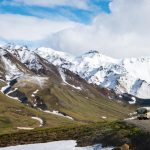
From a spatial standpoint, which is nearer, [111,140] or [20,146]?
[111,140]

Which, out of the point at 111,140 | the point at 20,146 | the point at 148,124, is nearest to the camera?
the point at 111,140

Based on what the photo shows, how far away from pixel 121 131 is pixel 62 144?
948cm

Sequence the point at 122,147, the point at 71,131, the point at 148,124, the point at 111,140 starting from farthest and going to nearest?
the point at 71,131 < the point at 148,124 < the point at 111,140 < the point at 122,147

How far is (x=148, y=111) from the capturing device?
6650cm

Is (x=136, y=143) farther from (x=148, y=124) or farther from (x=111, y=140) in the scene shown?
(x=148, y=124)

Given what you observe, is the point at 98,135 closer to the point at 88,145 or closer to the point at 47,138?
the point at 88,145

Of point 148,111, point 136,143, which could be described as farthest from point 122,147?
point 148,111

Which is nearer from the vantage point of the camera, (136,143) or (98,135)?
(136,143)

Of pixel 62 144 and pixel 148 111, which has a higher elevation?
pixel 148 111

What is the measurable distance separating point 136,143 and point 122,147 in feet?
9.94

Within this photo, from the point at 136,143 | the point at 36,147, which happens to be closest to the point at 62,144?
the point at 36,147

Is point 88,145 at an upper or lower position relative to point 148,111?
lower

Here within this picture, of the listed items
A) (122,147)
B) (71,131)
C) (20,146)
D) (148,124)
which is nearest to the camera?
(122,147)

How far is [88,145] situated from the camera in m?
56.8
